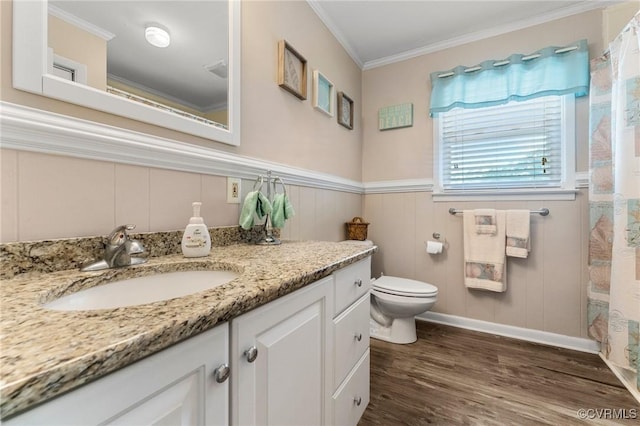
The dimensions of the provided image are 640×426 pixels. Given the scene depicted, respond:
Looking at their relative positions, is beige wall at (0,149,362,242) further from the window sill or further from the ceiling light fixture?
the window sill

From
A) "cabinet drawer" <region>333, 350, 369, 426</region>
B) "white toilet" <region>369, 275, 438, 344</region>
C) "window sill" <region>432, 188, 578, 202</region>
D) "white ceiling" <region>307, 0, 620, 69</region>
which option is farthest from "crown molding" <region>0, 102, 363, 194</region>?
"window sill" <region>432, 188, 578, 202</region>

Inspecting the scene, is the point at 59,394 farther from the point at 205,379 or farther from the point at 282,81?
the point at 282,81

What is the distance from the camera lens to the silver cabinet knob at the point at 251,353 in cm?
56

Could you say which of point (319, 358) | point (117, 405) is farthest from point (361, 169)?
point (117, 405)

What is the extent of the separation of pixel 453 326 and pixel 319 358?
1.77 meters

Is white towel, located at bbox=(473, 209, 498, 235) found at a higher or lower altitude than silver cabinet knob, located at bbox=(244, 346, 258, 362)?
higher

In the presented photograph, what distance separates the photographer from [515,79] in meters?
1.96

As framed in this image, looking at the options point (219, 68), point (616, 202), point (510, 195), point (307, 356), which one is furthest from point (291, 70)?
point (616, 202)

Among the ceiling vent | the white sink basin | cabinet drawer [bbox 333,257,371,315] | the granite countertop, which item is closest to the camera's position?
the granite countertop

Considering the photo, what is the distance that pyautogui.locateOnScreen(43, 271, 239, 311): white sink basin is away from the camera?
611 mm

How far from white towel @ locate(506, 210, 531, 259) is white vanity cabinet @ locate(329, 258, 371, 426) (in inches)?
52.4

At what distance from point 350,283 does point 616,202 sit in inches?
62.2

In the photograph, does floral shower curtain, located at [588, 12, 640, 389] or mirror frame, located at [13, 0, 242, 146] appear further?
floral shower curtain, located at [588, 12, 640, 389]

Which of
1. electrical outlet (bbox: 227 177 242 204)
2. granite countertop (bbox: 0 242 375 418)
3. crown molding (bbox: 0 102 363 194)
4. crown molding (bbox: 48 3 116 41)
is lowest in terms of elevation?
granite countertop (bbox: 0 242 375 418)
